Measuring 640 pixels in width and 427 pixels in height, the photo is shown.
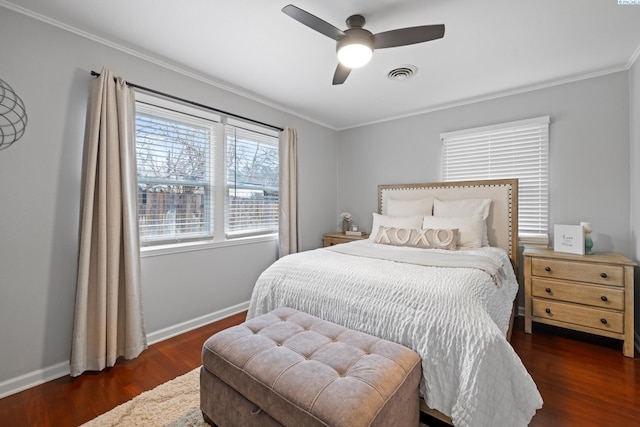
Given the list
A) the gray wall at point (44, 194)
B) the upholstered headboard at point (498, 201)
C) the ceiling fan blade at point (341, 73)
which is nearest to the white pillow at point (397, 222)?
the upholstered headboard at point (498, 201)

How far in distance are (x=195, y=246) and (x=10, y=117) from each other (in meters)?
1.53

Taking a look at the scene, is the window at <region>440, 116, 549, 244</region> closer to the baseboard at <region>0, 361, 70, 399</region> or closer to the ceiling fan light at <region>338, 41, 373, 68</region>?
the ceiling fan light at <region>338, 41, 373, 68</region>

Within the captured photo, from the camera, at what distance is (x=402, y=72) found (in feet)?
8.43

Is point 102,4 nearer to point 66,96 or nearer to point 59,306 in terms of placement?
point 66,96

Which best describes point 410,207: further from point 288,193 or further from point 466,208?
point 288,193

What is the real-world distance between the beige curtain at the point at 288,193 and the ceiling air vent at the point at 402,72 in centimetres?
142

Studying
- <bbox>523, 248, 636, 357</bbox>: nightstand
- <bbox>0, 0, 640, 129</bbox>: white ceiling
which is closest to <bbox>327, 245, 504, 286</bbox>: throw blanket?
<bbox>523, 248, 636, 357</bbox>: nightstand

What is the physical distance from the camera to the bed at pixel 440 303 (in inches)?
47.6

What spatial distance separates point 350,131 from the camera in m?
4.41

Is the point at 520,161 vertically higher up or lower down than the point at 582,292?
higher up

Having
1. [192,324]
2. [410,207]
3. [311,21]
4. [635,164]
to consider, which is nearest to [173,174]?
[192,324]

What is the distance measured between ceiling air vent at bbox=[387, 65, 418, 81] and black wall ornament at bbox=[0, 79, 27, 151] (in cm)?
280

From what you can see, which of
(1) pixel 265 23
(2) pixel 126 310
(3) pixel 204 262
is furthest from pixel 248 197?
(1) pixel 265 23

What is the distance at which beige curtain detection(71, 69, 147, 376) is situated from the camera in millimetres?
1935
